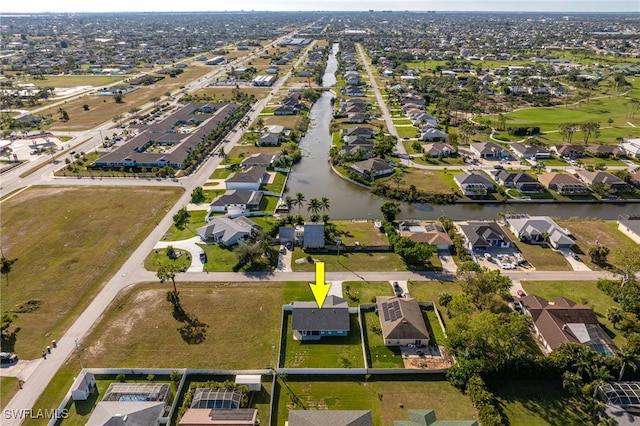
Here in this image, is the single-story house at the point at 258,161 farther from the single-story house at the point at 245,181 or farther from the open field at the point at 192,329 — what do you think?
the open field at the point at 192,329

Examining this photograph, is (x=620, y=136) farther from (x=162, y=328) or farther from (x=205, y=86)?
(x=205, y=86)

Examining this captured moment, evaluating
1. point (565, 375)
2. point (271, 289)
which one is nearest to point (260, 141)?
point (271, 289)

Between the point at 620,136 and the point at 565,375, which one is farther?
the point at 620,136

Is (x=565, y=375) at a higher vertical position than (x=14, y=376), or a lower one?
higher

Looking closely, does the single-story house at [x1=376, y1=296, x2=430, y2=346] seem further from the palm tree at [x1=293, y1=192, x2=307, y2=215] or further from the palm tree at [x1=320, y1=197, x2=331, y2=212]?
the palm tree at [x1=293, y1=192, x2=307, y2=215]

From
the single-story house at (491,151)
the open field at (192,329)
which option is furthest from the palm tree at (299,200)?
the single-story house at (491,151)

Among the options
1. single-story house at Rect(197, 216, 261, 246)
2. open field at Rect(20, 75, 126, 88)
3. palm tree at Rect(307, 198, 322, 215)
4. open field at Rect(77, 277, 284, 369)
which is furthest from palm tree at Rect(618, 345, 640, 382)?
open field at Rect(20, 75, 126, 88)

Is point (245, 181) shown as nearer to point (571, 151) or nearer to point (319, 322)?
point (319, 322)
